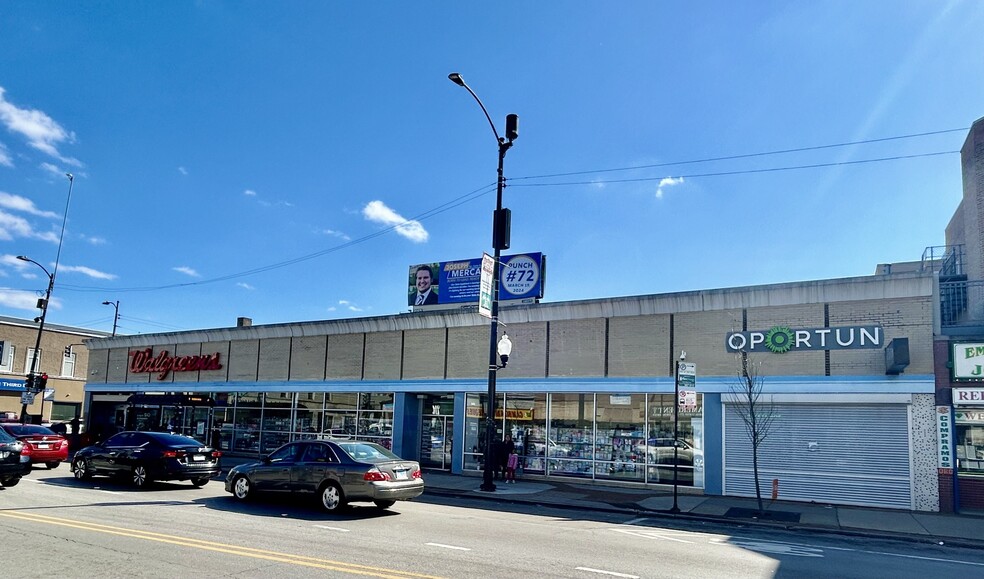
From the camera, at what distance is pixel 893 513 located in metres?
16.8

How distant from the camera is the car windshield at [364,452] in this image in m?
14.4

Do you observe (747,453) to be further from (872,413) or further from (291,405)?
(291,405)

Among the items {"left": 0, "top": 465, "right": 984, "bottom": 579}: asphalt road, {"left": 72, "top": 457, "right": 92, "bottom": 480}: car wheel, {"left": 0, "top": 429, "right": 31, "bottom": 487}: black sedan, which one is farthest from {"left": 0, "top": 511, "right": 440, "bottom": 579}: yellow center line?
{"left": 72, "top": 457, "right": 92, "bottom": 480}: car wheel

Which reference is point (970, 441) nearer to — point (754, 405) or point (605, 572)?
point (754, 405)

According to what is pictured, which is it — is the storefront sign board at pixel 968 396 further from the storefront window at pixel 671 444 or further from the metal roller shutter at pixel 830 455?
the storefront window at pixel 671 444

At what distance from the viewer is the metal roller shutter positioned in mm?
17766

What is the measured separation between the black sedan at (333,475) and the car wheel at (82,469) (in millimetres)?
5805

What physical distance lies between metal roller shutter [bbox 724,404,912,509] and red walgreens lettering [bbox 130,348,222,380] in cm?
2386

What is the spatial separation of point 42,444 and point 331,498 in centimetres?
1471

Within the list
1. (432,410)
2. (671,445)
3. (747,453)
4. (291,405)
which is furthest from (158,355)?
(747,453)

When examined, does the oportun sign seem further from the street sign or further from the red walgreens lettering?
the red walgreens lettering

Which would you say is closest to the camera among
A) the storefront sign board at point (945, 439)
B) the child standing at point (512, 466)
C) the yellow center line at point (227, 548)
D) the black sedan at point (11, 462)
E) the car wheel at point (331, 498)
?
the yellow center line at point (227, 548)

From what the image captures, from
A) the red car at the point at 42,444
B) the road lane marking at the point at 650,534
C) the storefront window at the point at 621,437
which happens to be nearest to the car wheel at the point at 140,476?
the red car at the point at 42,444

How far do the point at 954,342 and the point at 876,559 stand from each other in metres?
8.82
